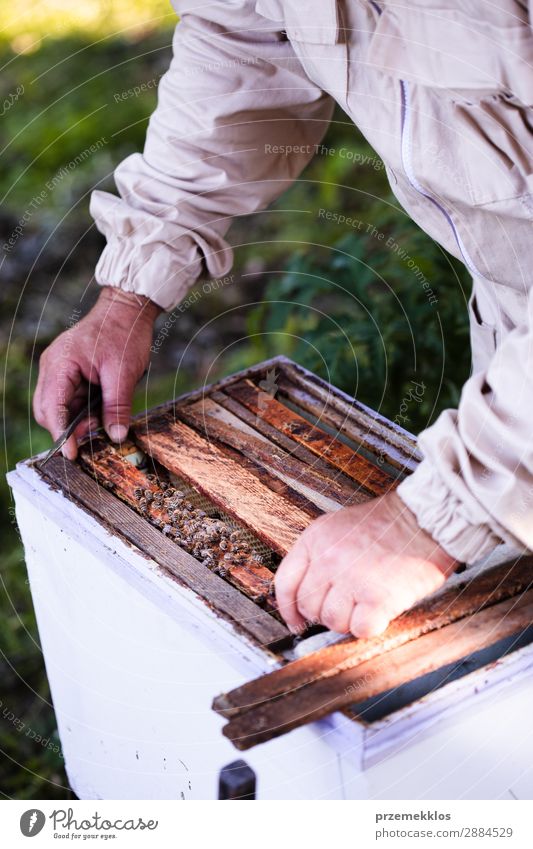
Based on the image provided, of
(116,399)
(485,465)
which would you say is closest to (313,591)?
(485,465)

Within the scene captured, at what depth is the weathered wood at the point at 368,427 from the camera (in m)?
2.12

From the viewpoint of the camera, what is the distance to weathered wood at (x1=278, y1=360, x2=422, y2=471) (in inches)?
83.4

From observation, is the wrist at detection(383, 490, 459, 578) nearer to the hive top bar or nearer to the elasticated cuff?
the elasticated cuff

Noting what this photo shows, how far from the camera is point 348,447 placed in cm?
215

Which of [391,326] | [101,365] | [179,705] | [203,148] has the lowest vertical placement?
[179,705]

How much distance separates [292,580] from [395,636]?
205mm

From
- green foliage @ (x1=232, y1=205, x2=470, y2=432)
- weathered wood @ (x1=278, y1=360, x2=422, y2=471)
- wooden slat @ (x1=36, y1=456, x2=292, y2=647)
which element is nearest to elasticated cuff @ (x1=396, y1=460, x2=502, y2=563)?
wooden slat @ (x1=36, y1=456, x2=292, y2=647)

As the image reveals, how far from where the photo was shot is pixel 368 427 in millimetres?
2213

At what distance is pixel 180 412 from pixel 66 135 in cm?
423

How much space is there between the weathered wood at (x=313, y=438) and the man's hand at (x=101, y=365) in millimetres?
281

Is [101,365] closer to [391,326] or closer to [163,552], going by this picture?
[163,552]

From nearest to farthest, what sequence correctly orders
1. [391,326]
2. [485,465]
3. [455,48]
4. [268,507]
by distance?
[485,465] → [455,48] → [268,507] → [391,326]

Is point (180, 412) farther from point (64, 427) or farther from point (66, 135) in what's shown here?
point (66, 135)
